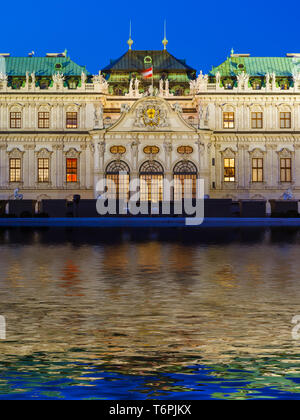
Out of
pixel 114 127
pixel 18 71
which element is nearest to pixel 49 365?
pixel 114 127

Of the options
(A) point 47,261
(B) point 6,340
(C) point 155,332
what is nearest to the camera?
(B) point 6,340

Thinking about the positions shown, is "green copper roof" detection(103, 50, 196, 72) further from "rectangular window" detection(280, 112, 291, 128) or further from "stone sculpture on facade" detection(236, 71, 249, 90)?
"rectangular window" detection(280, 112, 291, 128)

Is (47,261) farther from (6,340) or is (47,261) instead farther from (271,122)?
(271,122)

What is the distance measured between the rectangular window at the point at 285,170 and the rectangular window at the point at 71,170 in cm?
2067

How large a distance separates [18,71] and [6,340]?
69434mm

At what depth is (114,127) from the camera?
68.0 metres

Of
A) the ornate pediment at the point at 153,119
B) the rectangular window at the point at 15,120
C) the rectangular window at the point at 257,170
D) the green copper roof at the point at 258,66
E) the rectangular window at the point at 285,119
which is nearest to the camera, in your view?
the ornate pediment at the point at 153,119

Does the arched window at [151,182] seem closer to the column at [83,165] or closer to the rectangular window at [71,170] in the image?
the column at [83,165]

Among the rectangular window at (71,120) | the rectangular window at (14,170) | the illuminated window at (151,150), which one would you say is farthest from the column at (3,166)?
the illuminated window at (151,150)

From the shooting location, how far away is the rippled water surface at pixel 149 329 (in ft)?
22.1

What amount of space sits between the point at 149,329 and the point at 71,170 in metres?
63.3

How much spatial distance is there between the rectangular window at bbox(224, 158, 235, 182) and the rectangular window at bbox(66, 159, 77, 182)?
1499cm

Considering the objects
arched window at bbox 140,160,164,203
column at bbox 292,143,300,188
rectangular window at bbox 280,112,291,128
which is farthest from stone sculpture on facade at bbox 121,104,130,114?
column at bbox 292,143,300,188

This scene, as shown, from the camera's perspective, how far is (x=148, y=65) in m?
78.8
